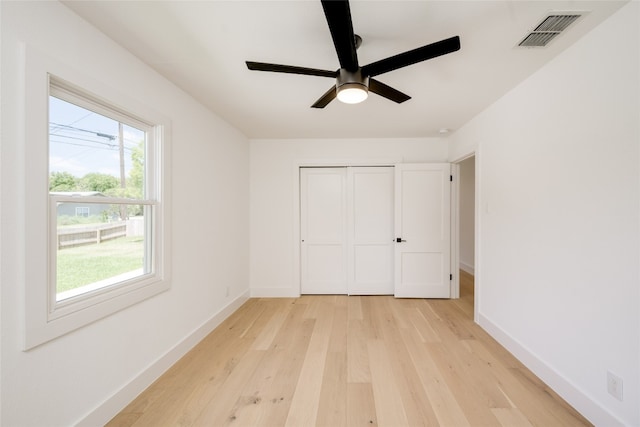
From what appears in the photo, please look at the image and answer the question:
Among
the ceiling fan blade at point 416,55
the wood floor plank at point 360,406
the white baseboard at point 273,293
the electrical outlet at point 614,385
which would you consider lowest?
the wood floor plank at point 360,406

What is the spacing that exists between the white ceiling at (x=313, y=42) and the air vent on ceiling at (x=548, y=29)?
0.04 meters

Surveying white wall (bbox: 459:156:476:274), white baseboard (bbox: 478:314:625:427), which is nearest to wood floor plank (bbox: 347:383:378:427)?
white baseboard (bbox: 478:314:625:427)

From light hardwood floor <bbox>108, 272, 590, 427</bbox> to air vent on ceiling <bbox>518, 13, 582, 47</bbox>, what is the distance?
240cm

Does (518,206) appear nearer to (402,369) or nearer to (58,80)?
(402,369)

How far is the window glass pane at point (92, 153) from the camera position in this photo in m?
1.36

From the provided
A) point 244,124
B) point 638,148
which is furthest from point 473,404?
point 244,124

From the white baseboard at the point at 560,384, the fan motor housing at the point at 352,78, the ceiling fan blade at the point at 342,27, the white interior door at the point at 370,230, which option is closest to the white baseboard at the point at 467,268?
the white interior door at the point at 370,230

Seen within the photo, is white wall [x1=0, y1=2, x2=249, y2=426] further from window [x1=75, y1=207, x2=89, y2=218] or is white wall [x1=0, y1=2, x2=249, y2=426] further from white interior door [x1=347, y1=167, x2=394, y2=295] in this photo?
white interior door [x1=347, y1=167, x2=394, y2=295]

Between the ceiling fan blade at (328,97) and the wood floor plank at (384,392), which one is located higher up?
the ceiling fan blade at (328,97)

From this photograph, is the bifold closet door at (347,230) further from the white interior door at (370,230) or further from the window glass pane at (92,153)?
the window glass pane at (92,153)

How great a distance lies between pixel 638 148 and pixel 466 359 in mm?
1888

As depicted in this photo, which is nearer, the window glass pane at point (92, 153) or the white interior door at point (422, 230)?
the window glass pane at point (92, 153)

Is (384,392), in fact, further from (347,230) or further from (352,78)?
(347,230)

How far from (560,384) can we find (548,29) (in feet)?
7.72
